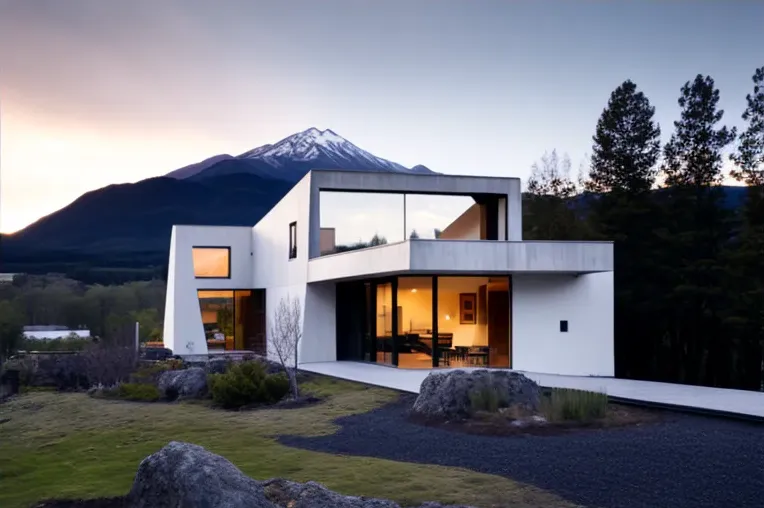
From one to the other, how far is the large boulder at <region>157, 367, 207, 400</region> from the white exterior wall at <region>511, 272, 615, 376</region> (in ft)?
23.9

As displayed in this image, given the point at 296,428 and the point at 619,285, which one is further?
the point at 619,285

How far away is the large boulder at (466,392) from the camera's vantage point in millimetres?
10289

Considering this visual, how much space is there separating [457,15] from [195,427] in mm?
11864

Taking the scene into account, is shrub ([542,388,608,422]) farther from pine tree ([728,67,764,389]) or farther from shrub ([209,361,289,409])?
pine tree ([728,67,764,389])

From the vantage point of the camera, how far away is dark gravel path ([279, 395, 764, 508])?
19.9 ft

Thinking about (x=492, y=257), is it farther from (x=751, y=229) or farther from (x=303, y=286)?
(x=751, y=229)

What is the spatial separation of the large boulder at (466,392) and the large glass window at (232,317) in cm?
1732

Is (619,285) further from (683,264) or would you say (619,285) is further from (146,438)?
(146,438)

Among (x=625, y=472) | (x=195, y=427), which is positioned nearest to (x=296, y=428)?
(x=195, y=427)

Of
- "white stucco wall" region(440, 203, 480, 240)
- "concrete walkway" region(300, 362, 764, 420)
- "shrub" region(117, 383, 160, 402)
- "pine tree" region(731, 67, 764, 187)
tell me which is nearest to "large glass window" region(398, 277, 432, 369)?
"concrete walkway" region(300, 362, 764, 420)

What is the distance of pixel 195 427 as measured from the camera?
1028 centimetres

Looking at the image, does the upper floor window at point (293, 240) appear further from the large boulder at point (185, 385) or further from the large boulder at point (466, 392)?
Answer: the large boulder at point (466, 392)

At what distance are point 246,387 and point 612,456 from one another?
6.92m

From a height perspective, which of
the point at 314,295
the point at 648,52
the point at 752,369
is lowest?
the point at 752,369
